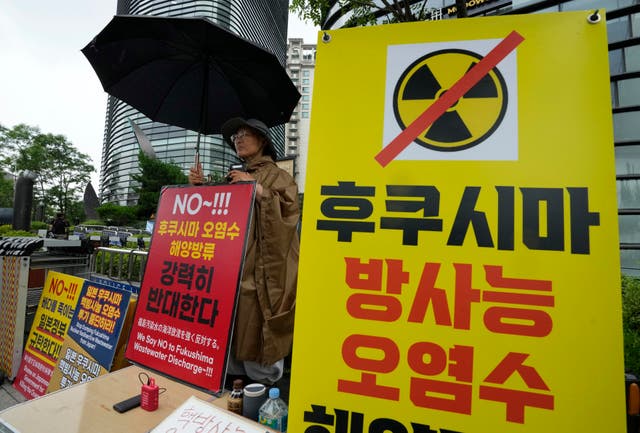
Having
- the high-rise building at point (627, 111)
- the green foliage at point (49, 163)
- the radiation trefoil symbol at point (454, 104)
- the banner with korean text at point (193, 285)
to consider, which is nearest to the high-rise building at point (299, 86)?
the green foliage at point (49, 163)

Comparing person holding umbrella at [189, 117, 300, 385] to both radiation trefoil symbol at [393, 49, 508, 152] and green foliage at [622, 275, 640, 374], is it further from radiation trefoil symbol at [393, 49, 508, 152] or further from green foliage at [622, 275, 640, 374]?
green foliage at [622, 275, 640, 374]

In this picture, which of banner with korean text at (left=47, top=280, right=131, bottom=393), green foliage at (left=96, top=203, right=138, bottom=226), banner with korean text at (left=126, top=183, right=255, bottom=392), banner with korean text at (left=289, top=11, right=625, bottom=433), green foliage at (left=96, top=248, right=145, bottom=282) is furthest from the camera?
green foliage at (left=96, top=203, right=138, bottom=226)

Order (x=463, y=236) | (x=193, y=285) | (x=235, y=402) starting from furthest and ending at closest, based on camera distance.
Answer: (x=193, y=285), (x=235, y=402), (x=463, y=236)

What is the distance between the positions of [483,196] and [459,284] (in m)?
0.22

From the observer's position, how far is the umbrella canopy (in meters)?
2.06

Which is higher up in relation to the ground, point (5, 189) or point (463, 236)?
point (5, 189)

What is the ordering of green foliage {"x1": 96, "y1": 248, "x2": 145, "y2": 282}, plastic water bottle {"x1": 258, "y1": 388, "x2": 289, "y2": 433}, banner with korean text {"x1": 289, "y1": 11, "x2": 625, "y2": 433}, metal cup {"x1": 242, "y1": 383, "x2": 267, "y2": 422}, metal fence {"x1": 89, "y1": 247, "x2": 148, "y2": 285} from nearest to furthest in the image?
banner with korean text {"x1": 289, "y1": 11, "x2": 625, "y2": 433}, plastic water bottle {"x1": 258, "y1": 388, "x2": 289, "y2": 433}, metal cup {"x1": 242, "y1": 383, "x2": 267, "y2": 422}, metal fence {"x1": 89, "y1": 247, "x2": 148, "y2": 285}, green foliage {"x1": 96, "y1": 248, "x2": 145, "y2": 282}

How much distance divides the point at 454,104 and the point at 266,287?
1.38 metres

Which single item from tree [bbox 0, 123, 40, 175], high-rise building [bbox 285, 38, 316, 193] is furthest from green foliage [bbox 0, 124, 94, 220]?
high-rise building [bbox 285, 38, 316, 193]

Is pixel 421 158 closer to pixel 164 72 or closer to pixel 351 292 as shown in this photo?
pixel 351 292

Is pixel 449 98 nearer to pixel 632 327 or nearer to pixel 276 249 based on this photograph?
pixel 276 249

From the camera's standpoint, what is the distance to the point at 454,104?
84 cm

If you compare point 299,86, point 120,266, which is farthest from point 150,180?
point 299,86

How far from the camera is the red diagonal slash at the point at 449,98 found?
832 millimetres
